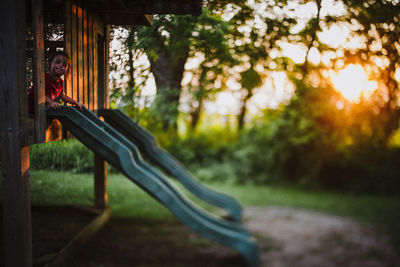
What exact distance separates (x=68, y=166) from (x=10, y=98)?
1.37m

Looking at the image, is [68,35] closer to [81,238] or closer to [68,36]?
[68,36]

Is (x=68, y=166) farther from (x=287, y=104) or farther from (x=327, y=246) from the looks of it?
(x=287, y=104)

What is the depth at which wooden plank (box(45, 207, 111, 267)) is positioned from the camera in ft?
10.4

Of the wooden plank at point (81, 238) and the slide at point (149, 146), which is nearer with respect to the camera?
the wooden plank at point (81, 238)

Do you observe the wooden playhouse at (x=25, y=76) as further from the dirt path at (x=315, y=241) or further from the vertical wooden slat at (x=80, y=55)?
the dirt path at (x=315, y=241)

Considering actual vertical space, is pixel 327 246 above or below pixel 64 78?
below

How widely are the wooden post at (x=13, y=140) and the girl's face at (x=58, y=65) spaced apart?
48 centimetres

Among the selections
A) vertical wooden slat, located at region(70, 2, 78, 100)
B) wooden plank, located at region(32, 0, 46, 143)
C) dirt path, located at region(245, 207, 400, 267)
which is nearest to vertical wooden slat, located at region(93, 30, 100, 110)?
vertical wooden slat, located at region(70, 2, 78, 100)

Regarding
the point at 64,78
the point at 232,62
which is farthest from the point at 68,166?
the point at 232,62

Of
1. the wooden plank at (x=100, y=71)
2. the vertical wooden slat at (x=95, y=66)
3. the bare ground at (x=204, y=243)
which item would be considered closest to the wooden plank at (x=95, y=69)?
the vertical wooden slat at (x=95, y=66)

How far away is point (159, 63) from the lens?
4.04 m

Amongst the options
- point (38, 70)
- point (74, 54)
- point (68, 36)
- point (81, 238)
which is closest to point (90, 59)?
point (74, 54)

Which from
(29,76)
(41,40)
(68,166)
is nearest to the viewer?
(41,40)

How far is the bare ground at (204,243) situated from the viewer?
3.68 metres
